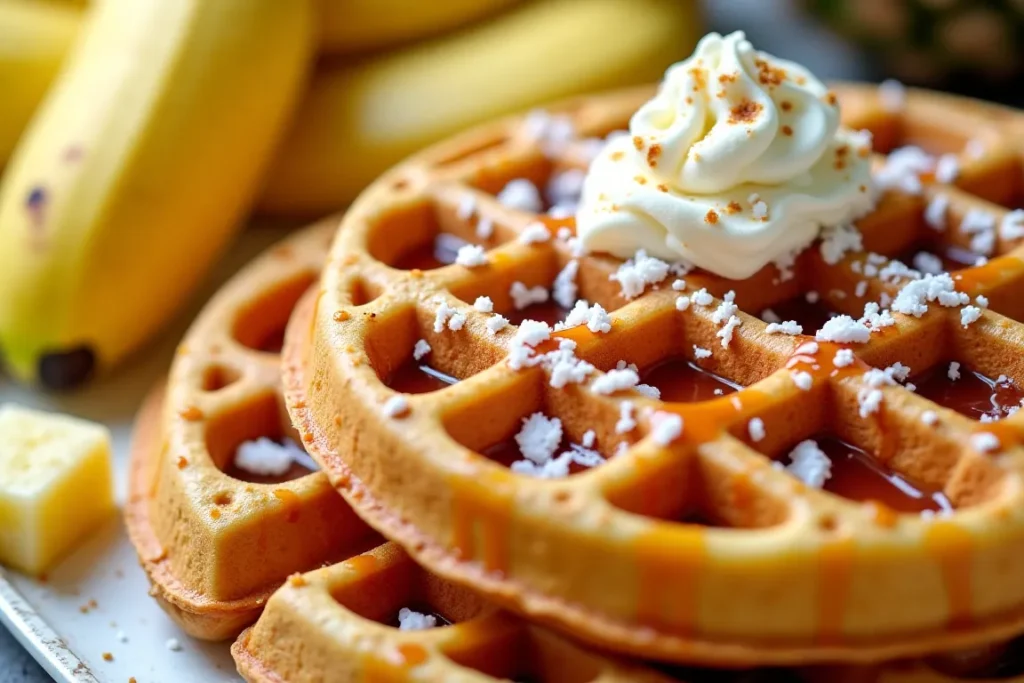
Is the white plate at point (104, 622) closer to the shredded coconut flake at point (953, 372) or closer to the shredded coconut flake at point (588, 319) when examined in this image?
the shredded coconut flake at point (588, 319)

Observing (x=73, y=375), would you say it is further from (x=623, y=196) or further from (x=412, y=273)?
(x=623, y=196)

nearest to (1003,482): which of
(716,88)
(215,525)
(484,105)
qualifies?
(716,88)

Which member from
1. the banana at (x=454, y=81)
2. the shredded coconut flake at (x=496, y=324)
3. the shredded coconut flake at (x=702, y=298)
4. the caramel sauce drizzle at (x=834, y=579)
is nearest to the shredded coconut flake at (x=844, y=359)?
the shredded coconut flake at (x=702, y=298)

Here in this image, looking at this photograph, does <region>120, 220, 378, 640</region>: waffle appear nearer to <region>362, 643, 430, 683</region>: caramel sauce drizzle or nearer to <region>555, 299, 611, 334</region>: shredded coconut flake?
<region>362, 643, 430, 683</region>: caramel sauce drizzle

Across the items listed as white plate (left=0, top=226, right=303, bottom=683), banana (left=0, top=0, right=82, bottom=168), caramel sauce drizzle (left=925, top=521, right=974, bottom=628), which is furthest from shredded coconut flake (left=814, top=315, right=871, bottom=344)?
banana (left=0, top=0, right=82, bottom=168)

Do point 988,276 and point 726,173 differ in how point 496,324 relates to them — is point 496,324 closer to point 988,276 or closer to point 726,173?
point 726,173

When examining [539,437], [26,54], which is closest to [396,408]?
[539,437]
